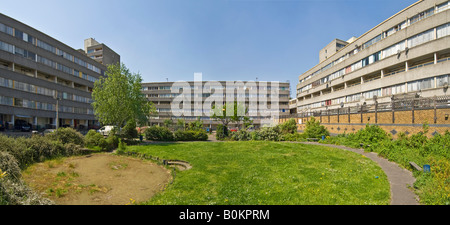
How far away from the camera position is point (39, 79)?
45.6m

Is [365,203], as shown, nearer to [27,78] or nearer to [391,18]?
[391,18]

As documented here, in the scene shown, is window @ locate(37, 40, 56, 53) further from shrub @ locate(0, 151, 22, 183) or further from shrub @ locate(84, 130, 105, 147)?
shrub @ locate(0, 151, 22, 183)

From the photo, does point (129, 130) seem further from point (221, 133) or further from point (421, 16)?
point (421, 16)

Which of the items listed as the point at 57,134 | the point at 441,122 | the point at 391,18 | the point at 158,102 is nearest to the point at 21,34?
the point at 57,134

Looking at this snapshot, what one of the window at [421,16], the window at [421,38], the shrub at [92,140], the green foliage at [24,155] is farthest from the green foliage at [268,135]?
the window at [421,16]

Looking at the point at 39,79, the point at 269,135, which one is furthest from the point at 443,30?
the point at 39,79

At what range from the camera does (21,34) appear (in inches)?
1667

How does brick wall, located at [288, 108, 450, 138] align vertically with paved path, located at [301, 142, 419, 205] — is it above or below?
above

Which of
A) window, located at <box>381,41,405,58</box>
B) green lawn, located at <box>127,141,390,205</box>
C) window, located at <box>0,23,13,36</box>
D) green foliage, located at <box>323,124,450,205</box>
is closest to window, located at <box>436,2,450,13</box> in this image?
window, located at <box>381,41,405,58</box>

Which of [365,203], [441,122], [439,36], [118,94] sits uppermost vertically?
[439,36]

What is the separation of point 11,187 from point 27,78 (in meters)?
54.8

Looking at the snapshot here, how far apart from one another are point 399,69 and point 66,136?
157 ft

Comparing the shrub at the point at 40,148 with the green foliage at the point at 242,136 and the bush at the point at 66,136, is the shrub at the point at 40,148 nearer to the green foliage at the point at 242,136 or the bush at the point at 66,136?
the bush at the point at 66,136

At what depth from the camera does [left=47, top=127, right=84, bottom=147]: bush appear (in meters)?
18.8
